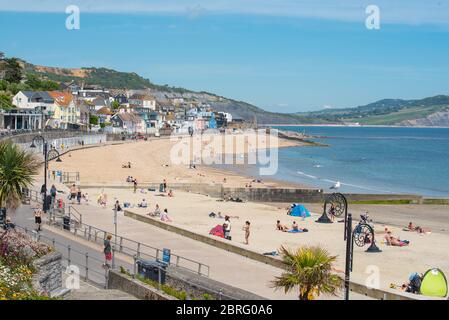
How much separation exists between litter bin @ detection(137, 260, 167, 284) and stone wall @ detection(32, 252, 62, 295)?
184 centimetres

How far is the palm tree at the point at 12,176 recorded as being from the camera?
21.5 meters

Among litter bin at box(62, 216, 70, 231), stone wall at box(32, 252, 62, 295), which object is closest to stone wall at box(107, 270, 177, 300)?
stone wall at box(32, 252, 62, 295)

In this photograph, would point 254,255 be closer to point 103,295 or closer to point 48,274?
point 48,274

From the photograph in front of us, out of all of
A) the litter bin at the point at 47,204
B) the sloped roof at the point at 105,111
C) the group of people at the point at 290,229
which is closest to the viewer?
the litter bin at the point at 47,204

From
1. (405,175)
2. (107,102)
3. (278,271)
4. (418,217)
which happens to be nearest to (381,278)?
(278,271)

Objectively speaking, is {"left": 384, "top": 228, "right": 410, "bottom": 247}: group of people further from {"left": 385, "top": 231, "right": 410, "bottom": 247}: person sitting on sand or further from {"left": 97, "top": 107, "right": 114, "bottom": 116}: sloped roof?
{"left": 97, "top": 107, "right": 114, "bottom": 116}: sloped roof

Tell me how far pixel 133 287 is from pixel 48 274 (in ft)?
6.67

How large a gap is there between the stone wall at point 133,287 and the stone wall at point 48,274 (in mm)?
1169

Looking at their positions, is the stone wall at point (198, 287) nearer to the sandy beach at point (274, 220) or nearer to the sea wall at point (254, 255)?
the sea wall at point (254, 255)

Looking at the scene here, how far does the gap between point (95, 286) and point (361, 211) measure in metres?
29.1

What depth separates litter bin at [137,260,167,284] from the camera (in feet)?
50.9

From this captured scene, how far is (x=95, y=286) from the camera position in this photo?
16.9 metres

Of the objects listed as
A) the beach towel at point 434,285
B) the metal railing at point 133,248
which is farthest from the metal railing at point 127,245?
the beach towel at point 434,285

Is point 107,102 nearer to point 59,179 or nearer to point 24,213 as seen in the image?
point 59,179
